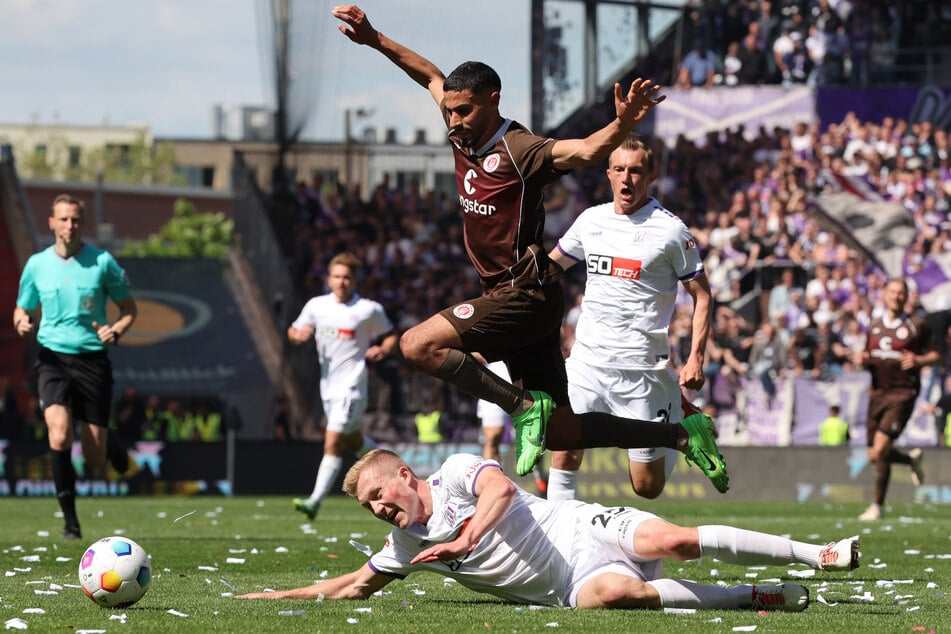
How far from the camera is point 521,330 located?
8.28 meters

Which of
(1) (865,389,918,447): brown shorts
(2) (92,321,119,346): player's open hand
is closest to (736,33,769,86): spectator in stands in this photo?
(1) (865,389,918,447): brown shorts

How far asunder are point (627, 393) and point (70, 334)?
4936 mm

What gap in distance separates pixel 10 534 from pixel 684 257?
704cm

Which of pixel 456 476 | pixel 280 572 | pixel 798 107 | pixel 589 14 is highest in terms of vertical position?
pixel 589 14

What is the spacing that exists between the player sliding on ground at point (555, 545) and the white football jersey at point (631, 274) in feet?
9.57

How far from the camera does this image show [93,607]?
748 cm

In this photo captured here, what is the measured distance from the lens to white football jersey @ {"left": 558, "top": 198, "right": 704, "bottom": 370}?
32.7 ft

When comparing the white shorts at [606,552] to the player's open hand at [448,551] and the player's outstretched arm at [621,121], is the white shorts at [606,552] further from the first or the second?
the player's outstretched arm at [621,121]

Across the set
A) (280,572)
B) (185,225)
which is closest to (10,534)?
(280,572)

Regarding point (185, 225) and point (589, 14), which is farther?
point (185, 225)

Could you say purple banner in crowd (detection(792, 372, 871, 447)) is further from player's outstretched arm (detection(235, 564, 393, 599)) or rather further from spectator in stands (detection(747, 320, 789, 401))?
player's outstretched arm (detection(235, 564, 393, 599))

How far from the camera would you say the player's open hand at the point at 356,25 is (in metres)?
8.86

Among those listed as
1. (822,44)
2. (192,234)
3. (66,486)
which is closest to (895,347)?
(66,486)

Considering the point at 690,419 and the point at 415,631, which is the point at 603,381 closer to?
the point at 690,419
